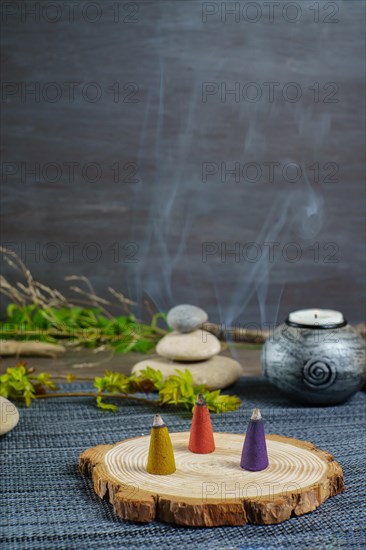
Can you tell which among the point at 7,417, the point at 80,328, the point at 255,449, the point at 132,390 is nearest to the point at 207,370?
the point at 132,390

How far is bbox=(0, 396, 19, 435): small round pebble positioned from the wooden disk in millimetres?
284

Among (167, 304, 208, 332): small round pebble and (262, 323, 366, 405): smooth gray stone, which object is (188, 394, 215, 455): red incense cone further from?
(167, 304, 208, 332): small round pebble

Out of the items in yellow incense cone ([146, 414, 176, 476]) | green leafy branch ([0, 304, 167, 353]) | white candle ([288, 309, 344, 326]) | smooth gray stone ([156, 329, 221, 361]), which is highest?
white candle ([288, 309, 344, 326])

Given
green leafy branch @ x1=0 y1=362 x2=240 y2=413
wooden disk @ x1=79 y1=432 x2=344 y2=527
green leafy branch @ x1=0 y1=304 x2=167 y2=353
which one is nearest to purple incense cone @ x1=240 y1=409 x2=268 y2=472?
wooden disk @ x1=79 y1=432 x2=344 y2=527

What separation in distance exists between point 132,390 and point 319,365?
1.66 ft

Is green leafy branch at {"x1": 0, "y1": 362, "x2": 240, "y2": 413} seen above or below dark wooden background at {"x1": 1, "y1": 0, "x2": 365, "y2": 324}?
below

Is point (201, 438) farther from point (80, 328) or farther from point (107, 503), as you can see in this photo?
point (80, 328)

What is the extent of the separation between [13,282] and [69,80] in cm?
82

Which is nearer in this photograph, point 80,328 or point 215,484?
point 215,484

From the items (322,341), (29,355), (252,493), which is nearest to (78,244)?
(29,355)

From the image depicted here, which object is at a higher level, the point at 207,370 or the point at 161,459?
the point at 161,459

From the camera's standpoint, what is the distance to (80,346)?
279 centimetres

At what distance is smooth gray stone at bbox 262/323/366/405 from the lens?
190 cm

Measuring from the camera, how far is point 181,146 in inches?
118
